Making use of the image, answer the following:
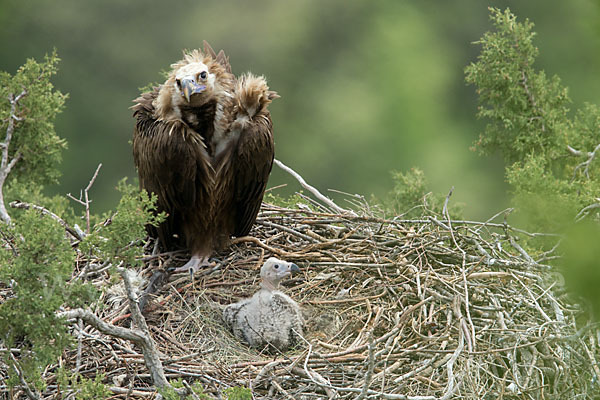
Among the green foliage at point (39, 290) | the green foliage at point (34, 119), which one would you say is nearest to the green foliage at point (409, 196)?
the green foliage at point (34, 119)

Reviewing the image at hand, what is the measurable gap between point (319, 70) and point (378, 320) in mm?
10922

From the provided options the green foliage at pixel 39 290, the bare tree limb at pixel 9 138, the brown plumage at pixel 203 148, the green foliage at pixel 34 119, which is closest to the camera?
the green foliage at pixel 39 290

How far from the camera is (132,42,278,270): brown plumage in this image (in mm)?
3648

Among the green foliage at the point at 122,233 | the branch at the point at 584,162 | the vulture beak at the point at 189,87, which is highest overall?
the branch at the point at 584,162

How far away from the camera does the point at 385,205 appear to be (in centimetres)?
475

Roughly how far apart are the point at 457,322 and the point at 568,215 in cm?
A: 228

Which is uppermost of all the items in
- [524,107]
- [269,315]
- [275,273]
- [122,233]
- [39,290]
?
[524,107]

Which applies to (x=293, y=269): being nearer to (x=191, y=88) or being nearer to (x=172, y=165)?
(x=172, y=165)

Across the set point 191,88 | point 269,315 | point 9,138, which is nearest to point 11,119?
point 9,138

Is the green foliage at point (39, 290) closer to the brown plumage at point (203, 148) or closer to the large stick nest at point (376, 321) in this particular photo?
the large stick nest at point (376, 321)

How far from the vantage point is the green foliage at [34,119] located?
4043mm

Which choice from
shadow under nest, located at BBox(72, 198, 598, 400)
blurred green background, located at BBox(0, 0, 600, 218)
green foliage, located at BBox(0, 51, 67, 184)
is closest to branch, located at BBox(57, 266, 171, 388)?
shadow under nest, located at BBox(72, 198, 598, 400)

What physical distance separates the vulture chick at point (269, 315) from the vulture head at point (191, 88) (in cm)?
90

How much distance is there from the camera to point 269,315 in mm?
3234
